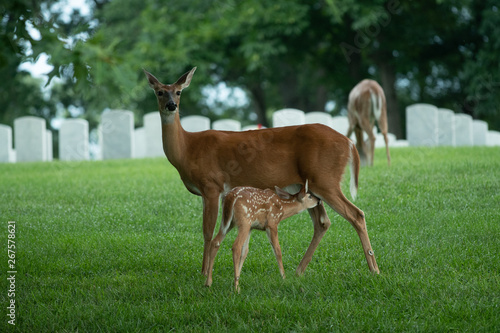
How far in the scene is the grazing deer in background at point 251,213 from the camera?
194 inches

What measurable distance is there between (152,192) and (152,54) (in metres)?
14.0

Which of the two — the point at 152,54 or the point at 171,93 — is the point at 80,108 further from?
the point at 171,93

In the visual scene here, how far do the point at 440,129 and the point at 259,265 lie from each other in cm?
1646

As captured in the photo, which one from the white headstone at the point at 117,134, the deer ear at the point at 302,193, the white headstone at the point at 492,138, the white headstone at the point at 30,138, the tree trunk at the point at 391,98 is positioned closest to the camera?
the deer ear at the point at 302,193

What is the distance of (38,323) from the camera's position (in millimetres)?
4738

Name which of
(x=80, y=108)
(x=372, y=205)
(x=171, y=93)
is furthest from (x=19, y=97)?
(x=171, y=93)

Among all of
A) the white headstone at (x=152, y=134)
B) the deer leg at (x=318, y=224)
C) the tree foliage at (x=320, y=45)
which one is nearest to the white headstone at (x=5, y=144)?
the tree foliage at (x=320, y=45)

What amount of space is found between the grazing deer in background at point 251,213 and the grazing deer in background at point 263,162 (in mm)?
244

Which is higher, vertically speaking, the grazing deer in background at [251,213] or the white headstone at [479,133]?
the white headstone at [479,133]

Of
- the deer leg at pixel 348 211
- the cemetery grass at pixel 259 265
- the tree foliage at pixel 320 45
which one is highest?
the tree foliage at pixel 320 45

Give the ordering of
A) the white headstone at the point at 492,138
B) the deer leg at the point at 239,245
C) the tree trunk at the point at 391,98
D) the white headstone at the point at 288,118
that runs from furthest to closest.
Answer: the white headstone at the point at 492,138
the tree trunk at the point at 391,98
the white headstone at the point at 288,118
the deer leg at the point at 239,245

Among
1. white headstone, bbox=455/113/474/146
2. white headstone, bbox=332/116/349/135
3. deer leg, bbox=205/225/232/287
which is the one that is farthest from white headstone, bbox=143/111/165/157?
deer leg, bbox=205/225/232/287

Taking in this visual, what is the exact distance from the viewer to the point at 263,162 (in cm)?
545

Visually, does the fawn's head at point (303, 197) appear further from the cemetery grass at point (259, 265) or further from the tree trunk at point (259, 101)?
the tree trunk at point (259, 101)
